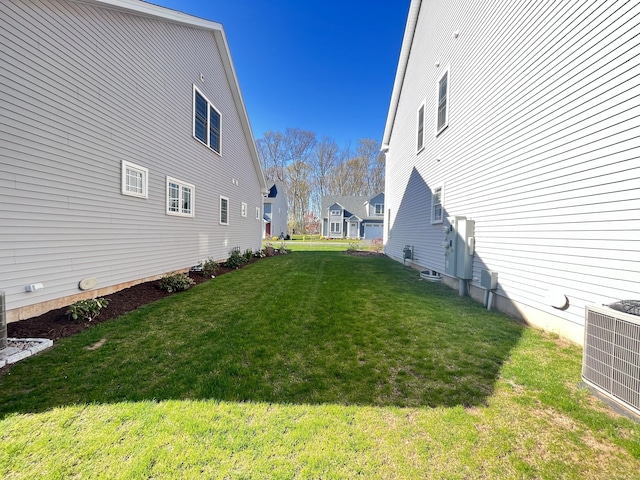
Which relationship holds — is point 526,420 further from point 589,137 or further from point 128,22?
point 128,22

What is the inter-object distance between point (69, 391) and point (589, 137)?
247 inches

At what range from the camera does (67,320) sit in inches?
152

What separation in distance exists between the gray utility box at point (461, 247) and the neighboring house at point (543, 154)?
0.02 m

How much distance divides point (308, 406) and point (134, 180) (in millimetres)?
6028

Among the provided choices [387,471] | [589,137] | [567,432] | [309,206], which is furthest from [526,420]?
[309,206]

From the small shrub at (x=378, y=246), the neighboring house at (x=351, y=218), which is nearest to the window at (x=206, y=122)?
the small shrub at (x=378, y=246)

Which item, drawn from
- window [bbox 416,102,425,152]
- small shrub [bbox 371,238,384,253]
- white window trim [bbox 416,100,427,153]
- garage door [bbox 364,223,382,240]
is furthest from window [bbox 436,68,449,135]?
garage door [bbox 364,223,382,240]

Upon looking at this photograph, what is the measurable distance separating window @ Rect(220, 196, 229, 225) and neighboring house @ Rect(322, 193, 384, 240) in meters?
23.9

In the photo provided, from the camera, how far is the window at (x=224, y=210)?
10.3m

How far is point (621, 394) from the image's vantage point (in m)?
2.02

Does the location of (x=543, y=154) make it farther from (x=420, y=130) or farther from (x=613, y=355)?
(x=420, y=130)

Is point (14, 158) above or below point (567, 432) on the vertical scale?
above

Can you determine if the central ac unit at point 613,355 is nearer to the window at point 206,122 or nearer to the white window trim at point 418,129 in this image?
the white window trim at point 418,129

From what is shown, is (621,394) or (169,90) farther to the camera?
(169,90)
